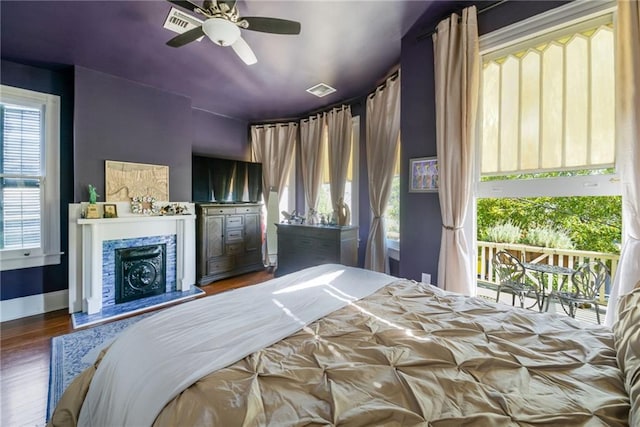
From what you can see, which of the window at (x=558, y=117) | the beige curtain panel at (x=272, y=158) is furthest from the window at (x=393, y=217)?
the beige curtain panel at (x=272, y=158)

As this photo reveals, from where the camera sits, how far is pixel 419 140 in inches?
105

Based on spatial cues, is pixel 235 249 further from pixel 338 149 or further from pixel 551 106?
pixel 551 106

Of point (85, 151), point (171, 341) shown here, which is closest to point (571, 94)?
point (171, 341)

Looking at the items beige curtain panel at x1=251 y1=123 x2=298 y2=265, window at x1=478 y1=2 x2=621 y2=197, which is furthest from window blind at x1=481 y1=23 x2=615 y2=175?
beige curtain panel at x1=251 y1=123 x2=298 y2=265

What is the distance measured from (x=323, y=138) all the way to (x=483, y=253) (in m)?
2.81

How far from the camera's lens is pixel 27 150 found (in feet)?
9.72

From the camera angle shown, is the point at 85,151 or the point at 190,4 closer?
the point at 190,4

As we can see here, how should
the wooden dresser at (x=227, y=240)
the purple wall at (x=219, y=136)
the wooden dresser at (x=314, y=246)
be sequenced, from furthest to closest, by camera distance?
the purple wall at (x=219, y=136) < the wooden dresser at (x=227, y=240) < the wooden dresser at (x=314, y=246)

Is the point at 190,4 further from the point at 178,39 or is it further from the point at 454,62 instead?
the point at 454,62

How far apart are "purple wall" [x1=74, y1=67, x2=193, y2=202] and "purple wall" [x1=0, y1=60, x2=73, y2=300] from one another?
255mm

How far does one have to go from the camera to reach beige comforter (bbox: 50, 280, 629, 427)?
2.15 feet

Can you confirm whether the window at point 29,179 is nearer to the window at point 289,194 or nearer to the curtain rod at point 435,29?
the window at point 289,194

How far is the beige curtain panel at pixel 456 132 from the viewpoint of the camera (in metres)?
2.24

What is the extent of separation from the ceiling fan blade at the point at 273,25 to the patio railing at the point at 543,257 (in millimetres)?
2771
